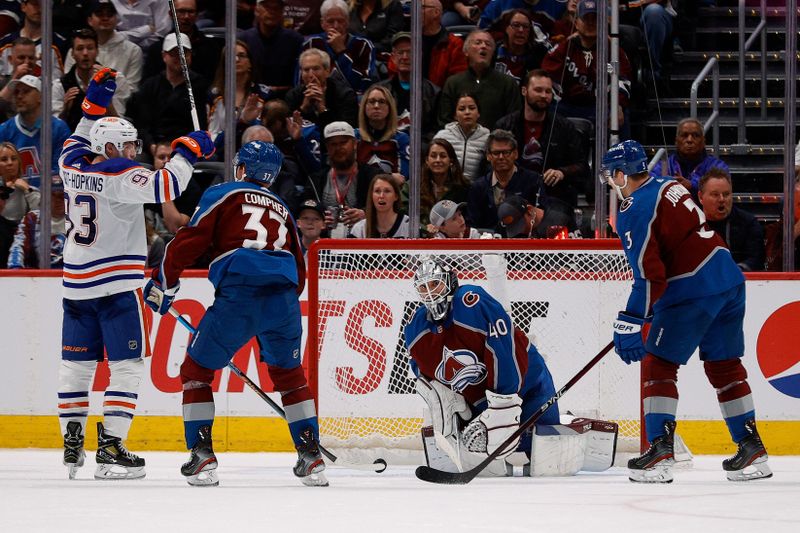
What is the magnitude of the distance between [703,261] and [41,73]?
11.5ft

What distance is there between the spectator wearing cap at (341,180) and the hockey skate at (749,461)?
7.70 feet

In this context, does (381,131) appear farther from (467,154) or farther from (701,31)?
(701,31)

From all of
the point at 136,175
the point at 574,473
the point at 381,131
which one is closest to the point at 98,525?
the point at 136,175

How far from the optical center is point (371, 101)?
21.7 feet

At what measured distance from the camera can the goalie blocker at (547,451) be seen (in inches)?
194

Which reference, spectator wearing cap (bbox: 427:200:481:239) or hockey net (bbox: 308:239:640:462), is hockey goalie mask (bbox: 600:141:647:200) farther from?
spectator wearing cap (bbox: 427:200:481:239)

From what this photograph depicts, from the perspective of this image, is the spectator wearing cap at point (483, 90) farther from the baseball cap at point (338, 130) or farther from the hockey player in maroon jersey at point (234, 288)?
the hockey player in maroon jersey at point (234, 288)

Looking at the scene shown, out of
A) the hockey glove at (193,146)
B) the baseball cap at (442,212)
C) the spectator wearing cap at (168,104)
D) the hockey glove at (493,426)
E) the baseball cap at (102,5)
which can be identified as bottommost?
the hockey glove at (493,426)

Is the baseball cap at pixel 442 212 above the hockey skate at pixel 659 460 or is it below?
above

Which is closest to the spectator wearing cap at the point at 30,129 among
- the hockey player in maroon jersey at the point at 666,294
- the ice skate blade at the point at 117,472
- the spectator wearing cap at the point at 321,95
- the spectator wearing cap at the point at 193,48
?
the spectator wearing cap at the point at 193,48

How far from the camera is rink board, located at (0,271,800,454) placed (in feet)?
19.3

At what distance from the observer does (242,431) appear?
19.9 ft

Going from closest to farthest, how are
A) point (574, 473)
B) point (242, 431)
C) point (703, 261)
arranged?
point (703, 261) → point (574, 473) → point (242, 431)

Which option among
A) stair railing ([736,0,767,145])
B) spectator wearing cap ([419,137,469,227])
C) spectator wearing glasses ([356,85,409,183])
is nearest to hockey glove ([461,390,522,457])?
spectator wearing cap ([419,137,469,227])
